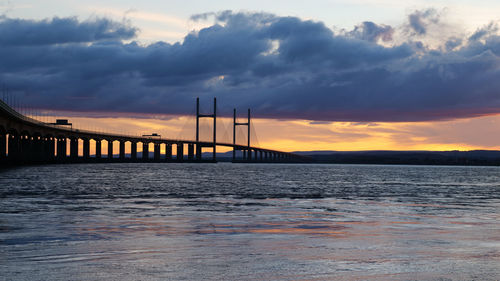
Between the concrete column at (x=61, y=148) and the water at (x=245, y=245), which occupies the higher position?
the concrete column at (x=61, y=148)

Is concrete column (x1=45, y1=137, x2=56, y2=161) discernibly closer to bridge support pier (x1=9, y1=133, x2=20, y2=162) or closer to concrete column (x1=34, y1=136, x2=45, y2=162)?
concrete column (x1=34, y1=136, x2=45, y2=162)

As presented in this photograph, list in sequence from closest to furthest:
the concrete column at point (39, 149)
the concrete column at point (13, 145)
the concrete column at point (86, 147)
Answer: the concrete column at point (13, 145) < the concrete column at point (39, 149) < the concrete column at point (86, 147)

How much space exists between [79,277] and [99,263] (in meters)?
1.54

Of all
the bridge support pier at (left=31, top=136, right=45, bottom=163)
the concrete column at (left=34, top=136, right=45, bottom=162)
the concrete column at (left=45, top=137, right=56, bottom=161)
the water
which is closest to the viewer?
the water

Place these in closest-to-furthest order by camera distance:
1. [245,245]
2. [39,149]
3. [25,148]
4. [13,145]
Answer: [245,245]
[13,145]
[25,148]
[39,149]

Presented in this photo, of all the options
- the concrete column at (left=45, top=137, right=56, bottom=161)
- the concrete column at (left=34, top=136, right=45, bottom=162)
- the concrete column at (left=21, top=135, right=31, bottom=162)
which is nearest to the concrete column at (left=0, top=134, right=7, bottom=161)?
the concrete column at (left=21, top=135, right=31, bottom=162)

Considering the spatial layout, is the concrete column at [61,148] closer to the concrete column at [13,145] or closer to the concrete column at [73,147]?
the concrete column at [73,147]

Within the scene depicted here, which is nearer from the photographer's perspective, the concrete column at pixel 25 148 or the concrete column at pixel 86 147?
the concrete column at pixel 25 148

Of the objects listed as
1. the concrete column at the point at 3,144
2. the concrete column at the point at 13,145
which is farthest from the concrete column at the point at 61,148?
the concrete column at the point at 3,144

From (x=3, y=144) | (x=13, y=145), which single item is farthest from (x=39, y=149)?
(x=3, y=144)

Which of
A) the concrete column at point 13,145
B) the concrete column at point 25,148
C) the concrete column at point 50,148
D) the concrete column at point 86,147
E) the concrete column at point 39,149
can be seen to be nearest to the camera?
the concrete column at point 13,145

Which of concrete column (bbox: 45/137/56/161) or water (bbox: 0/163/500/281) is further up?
concrete column (bbox: 45/137/56/161)

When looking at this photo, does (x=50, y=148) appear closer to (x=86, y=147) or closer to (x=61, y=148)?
(x=61, y=148)

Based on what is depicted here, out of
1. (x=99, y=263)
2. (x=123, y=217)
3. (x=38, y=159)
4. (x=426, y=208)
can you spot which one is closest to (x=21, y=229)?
(x=123, y=217)
